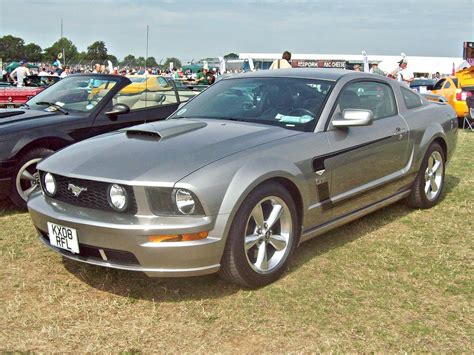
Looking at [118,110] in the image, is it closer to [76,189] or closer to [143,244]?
[76,189]

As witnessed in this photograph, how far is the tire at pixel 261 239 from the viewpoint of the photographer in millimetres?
3283

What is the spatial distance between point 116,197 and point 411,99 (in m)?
3.35

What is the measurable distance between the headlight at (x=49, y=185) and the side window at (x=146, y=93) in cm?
262

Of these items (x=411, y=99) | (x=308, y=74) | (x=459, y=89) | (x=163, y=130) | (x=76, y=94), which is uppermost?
(x=459, y=89)

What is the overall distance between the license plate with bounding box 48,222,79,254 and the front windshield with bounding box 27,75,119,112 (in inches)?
109

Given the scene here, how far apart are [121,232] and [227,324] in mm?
809

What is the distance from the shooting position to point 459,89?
44.0 feet

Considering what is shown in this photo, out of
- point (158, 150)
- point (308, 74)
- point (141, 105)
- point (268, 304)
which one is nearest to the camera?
point (268, 304)

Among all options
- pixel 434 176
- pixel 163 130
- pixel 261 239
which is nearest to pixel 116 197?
pixel 163 130

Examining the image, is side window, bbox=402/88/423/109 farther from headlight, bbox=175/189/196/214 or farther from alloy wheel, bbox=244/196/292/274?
headlight, bbox=175/189/196/214

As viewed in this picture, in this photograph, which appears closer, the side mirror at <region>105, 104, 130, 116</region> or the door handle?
the door handle

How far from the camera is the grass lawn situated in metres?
2.89

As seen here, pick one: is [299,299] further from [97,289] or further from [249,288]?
[97,289]

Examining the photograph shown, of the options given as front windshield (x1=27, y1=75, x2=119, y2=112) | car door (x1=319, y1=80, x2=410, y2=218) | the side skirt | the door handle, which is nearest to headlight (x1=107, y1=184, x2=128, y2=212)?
the side skirt
